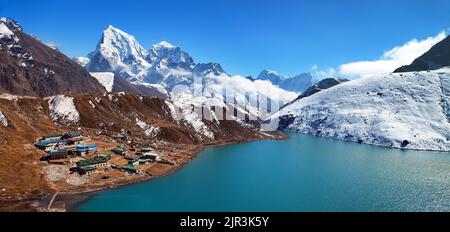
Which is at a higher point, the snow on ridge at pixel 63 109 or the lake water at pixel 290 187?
the snow on ridge at pixel 63 109

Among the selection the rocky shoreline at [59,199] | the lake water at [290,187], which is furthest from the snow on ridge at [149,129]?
the rocky shoreline at [59,199]

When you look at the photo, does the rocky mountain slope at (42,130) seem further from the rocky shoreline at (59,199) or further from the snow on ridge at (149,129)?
the rocky shoreline at (59,199)

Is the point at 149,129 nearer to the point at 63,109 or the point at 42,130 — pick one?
the point at 63,109

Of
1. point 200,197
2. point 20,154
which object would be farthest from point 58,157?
point 200,197

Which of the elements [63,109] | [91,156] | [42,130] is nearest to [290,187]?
[91,156]

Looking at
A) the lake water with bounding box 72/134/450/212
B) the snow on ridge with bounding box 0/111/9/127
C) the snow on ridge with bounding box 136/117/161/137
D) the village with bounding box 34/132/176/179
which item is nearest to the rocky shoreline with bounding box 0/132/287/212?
the lake water with bounding box 72/134/450/212
